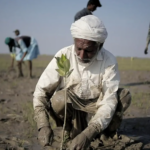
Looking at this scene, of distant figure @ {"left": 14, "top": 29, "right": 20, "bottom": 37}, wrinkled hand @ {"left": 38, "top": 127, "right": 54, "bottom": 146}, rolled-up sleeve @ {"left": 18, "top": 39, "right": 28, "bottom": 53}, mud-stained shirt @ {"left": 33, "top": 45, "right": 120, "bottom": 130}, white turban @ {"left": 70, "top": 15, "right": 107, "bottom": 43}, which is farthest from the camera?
rolled-up sleeve @ {"left": 18, "top": 39, "right": 28, "bottom": 53}

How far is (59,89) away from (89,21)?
0.89 metres

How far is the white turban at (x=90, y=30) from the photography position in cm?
260

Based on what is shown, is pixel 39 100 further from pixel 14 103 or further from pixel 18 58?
pixel 18 58

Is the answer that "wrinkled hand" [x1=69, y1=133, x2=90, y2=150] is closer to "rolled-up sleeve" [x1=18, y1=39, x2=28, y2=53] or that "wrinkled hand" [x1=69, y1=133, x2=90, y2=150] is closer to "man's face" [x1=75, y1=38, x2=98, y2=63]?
"man's face" [x1=75, y1=38, x2=98, y2=63]

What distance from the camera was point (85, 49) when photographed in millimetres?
2605

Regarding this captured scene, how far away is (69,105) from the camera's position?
9.46 feet

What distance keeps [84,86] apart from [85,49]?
48 cm

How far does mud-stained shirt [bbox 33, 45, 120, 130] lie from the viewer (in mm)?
2752

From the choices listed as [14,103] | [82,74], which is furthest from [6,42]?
[82,74]

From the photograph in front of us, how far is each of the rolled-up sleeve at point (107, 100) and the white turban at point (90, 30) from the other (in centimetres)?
39

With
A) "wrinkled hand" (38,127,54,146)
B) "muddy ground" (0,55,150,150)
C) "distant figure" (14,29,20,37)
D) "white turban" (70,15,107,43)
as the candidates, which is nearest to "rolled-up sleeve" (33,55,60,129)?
"wrinkled hand" (38,127,54,146)

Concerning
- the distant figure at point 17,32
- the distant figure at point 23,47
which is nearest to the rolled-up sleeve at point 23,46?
the distant figure at point 23,47

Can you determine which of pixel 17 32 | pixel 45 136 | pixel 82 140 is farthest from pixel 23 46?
pixel 82 140

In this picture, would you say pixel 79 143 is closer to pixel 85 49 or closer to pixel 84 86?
pixel 84 86
